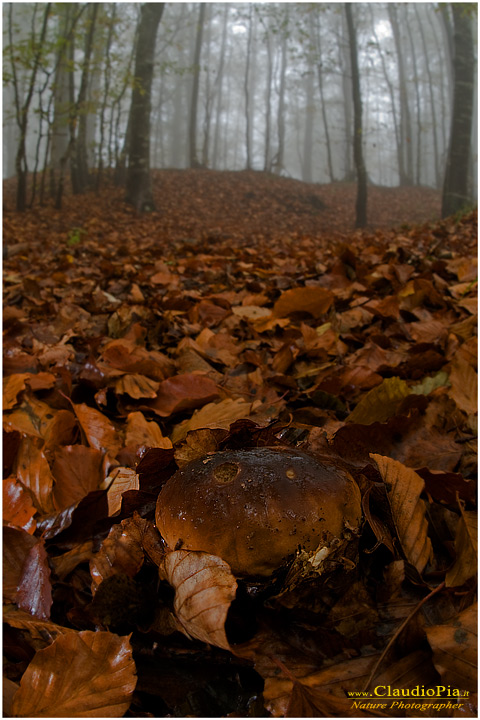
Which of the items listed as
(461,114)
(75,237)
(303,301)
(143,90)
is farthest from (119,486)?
(143,90)

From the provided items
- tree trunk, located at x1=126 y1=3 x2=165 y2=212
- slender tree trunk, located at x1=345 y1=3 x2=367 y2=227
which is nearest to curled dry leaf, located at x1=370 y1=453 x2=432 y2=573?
tree trunk, located at x1=126 y1=3 x2=165 y2=212

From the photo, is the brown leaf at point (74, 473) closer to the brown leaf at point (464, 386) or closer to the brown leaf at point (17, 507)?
the brown leaf at point (17, 507)

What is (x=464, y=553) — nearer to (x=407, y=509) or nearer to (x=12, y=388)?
(x=407, y=509)

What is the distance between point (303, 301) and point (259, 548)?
5.10 ft

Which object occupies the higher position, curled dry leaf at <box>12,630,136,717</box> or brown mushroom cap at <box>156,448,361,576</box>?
brown mushroom cap at <box>156,448,361,576</box>

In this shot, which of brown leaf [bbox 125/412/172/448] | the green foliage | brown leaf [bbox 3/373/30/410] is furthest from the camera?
the green foliage

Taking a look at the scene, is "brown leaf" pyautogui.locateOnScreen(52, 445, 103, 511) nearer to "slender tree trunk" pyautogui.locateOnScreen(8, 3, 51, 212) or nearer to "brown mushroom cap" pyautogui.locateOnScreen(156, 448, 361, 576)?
"brown mushroom cap" pyautogui.locateOnScreen(156, 448, 361, 576)

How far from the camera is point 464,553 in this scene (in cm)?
75

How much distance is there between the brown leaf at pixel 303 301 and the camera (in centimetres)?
200

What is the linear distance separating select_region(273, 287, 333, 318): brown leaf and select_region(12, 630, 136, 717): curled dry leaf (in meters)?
A: 1.57

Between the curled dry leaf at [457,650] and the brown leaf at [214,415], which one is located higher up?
the brown leaf at [214,415]

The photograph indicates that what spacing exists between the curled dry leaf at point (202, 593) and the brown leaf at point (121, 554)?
0.10 metres

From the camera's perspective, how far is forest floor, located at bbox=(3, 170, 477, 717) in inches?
22.9

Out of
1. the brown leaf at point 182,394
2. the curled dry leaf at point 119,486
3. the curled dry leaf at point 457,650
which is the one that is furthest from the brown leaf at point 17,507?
the curled dry leaf at point 457,650
